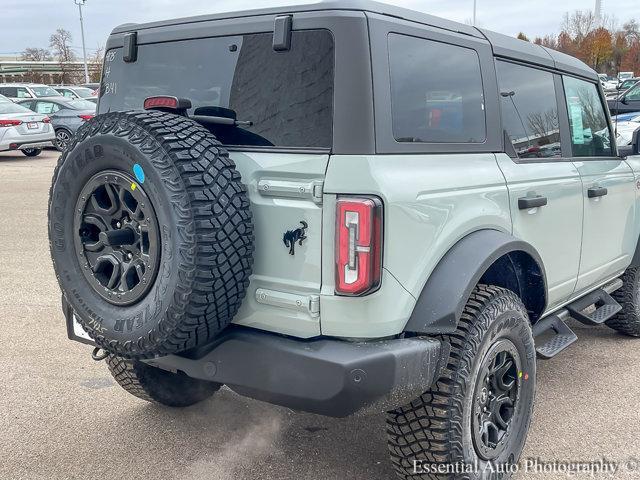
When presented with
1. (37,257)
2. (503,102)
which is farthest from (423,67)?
(37,257)

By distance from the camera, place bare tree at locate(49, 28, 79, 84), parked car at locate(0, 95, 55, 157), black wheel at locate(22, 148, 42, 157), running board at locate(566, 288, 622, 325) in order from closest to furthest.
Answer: running board at locate(566, 288, 622, 325), parked car at locate(0, 95, 55, 157), black wheel at locate(22, 148, 42, 157), bare tree at locate(49, 28, 79, 84)

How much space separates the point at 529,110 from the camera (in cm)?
336

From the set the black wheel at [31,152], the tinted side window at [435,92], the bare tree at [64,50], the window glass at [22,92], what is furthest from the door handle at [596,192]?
the bare tree at [64,50]

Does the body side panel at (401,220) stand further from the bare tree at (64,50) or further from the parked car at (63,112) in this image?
the bare tree at (64,50)

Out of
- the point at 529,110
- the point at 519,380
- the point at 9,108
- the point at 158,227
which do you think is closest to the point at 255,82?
the point at 158,227

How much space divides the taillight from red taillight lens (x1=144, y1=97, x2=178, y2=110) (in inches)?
35.5

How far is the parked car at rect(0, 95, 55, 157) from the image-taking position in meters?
14.5

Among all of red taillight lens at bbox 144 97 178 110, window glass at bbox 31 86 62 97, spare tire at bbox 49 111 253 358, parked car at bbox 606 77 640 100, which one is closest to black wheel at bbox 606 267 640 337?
parked car at bbox 606 77 640 100

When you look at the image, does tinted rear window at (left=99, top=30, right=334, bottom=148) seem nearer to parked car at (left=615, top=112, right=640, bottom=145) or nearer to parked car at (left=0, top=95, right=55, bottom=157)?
parked car at (left=615, top=112, right=640, bottom=145)

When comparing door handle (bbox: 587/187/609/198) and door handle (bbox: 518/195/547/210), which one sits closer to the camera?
door handle (bbox: 518/195/547/210)

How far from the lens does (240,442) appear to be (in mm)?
3301

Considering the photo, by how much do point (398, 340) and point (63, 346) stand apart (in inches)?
117

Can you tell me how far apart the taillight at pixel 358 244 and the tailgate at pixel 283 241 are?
3.6 inches

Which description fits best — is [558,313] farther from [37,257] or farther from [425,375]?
[37,257]
